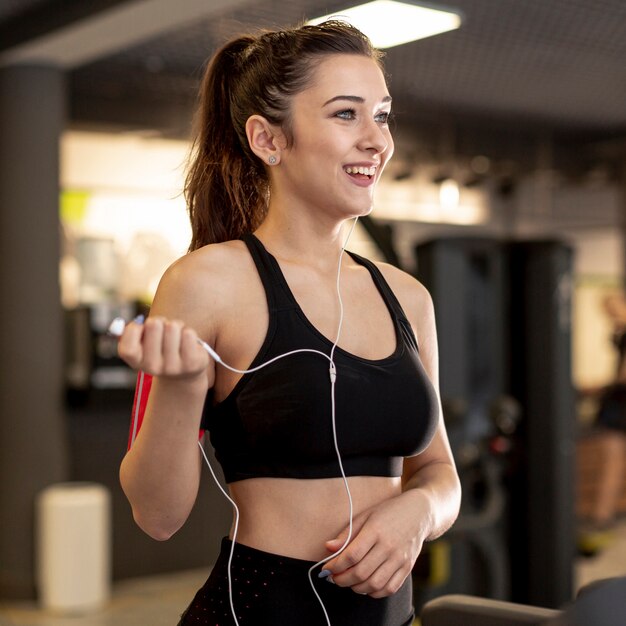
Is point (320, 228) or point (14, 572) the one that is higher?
point (320, 228)

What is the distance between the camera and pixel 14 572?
4.86 meters

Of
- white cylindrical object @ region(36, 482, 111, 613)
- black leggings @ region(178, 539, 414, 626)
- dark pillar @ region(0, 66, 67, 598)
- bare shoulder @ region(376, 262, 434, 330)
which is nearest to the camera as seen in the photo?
black leggings @ region(178, 539, 414, 626)

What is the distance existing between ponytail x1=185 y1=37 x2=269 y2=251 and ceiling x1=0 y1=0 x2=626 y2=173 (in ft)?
7.60

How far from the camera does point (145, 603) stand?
4855 mm

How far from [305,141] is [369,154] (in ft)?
0.28

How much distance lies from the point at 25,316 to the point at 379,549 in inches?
157

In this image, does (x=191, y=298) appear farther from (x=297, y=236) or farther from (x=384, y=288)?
(x=384, y=288)

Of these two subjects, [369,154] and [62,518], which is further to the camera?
[62,518]

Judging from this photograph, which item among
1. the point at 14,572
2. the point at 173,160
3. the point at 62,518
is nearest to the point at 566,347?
the point at 62,518

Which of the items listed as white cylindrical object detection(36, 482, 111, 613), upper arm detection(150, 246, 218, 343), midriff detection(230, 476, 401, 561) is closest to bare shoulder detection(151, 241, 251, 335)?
upper arm detection(150, 246, 218, 343)

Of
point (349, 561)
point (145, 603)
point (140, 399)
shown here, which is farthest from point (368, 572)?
point (145, 603)

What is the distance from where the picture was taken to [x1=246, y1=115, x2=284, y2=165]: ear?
1.31 m

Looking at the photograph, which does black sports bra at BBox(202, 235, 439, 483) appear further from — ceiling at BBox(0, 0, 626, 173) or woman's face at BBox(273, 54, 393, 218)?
ceiling at BBox(0, 0, 626, 173)

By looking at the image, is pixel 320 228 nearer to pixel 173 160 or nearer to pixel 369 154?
pixel 369 154
